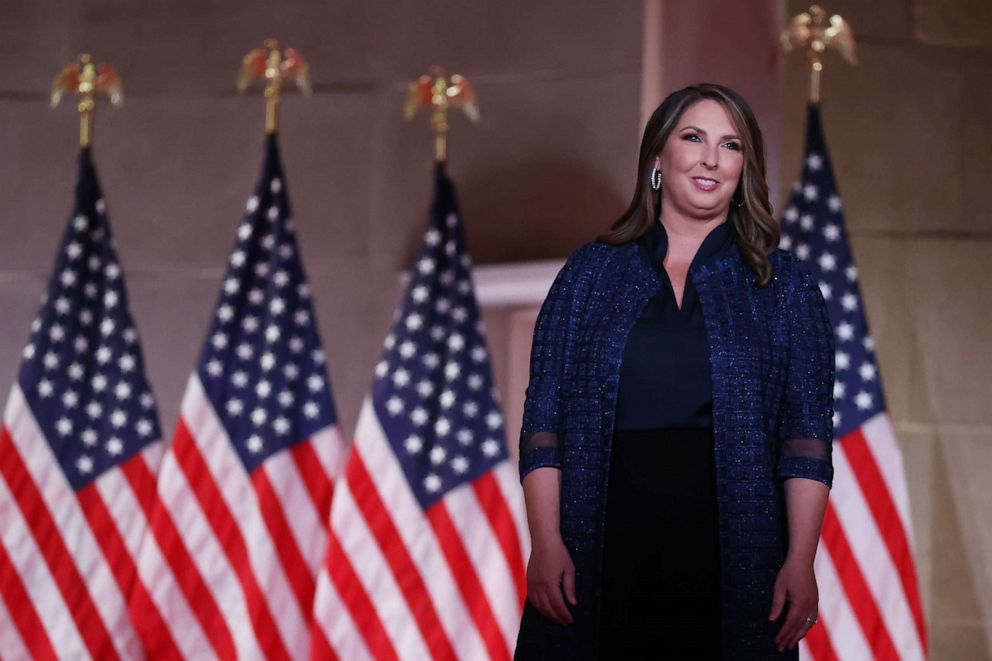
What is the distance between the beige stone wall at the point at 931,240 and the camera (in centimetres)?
420

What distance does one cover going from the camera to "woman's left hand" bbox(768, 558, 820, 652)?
6.06 feet

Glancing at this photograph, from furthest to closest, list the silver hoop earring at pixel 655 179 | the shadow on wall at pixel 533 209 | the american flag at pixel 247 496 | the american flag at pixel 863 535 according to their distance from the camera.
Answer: the shadow on wall at pixel 533 209 → the american flag at pixel 247 496 → the american flag at pixel 863 535 → the silver hoop earring at pixel 655 179

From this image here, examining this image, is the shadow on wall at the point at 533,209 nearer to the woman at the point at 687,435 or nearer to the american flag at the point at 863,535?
the american flag at the point at 863,535

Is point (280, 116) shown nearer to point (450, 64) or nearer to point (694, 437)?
point (450, 64)

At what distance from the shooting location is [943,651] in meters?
4.18

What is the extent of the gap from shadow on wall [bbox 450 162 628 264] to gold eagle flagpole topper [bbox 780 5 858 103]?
0.82 metres

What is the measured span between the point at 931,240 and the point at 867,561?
42.4 inches

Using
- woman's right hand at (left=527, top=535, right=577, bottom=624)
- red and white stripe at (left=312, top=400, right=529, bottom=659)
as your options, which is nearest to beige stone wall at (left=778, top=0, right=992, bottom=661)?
red and white stripe at (left=312, top=400, right=529, bottom=659)

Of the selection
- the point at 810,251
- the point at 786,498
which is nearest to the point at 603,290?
the point at 786,498

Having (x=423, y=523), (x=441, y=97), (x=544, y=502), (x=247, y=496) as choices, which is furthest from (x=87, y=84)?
(x=544, y=502)

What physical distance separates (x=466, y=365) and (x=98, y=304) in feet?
3.86

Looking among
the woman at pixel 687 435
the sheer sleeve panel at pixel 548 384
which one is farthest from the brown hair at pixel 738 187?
the sheer sleeve panel at pixel 548 384

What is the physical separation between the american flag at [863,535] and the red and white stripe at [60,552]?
1959mm

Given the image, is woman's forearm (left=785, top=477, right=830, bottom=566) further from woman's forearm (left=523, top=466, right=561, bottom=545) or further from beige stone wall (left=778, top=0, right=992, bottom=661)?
beige stone wall (left=778, top=0, right=992, bottom=661)
